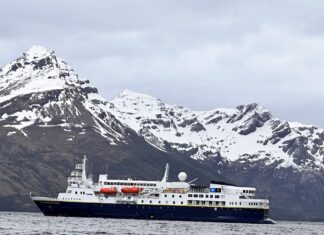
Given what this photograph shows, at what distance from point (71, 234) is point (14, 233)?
1151 cm

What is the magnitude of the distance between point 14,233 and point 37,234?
15.3 ft

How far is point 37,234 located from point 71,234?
24.2 feet

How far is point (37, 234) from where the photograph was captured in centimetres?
19488

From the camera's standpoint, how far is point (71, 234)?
198 meters

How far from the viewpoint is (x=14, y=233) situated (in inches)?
7692
